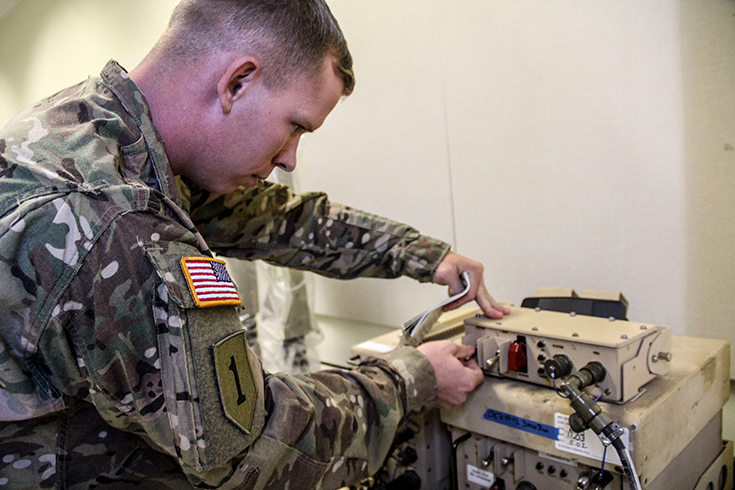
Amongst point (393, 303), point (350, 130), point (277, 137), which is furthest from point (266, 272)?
point (277, 137)

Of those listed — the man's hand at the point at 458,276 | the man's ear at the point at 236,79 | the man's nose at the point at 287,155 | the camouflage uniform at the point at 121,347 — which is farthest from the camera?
the man's hand at the point at 458,276

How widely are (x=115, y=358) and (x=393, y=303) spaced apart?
1247mm

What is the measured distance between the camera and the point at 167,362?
0.55 metres

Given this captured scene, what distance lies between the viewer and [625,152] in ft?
3.71

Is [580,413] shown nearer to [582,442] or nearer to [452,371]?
[582,442]

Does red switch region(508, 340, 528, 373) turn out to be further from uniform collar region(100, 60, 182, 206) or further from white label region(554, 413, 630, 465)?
uniform collar region(100, 60, 182, 206)

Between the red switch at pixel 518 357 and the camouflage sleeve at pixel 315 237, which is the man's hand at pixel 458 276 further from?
the red switch at pixel 518 357

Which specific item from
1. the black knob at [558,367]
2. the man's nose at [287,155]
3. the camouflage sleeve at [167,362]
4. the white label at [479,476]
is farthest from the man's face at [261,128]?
the white label at [479,476]

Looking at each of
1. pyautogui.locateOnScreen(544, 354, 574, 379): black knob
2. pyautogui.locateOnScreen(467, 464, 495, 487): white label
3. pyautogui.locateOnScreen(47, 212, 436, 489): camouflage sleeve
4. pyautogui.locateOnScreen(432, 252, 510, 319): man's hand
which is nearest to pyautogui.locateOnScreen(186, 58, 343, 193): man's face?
pyautogui.locateOnScreen(47, 212, 436, 489): camouflage sleeve

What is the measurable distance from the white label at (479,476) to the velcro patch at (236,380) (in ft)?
1.61

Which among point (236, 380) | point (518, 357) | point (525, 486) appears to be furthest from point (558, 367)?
point (236, 380)

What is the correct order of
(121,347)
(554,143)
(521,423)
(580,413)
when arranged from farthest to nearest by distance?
(554,143) → (521,423) → (580,413) → (121,347)

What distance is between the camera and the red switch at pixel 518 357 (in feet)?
2.73

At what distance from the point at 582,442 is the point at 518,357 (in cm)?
A: 16
